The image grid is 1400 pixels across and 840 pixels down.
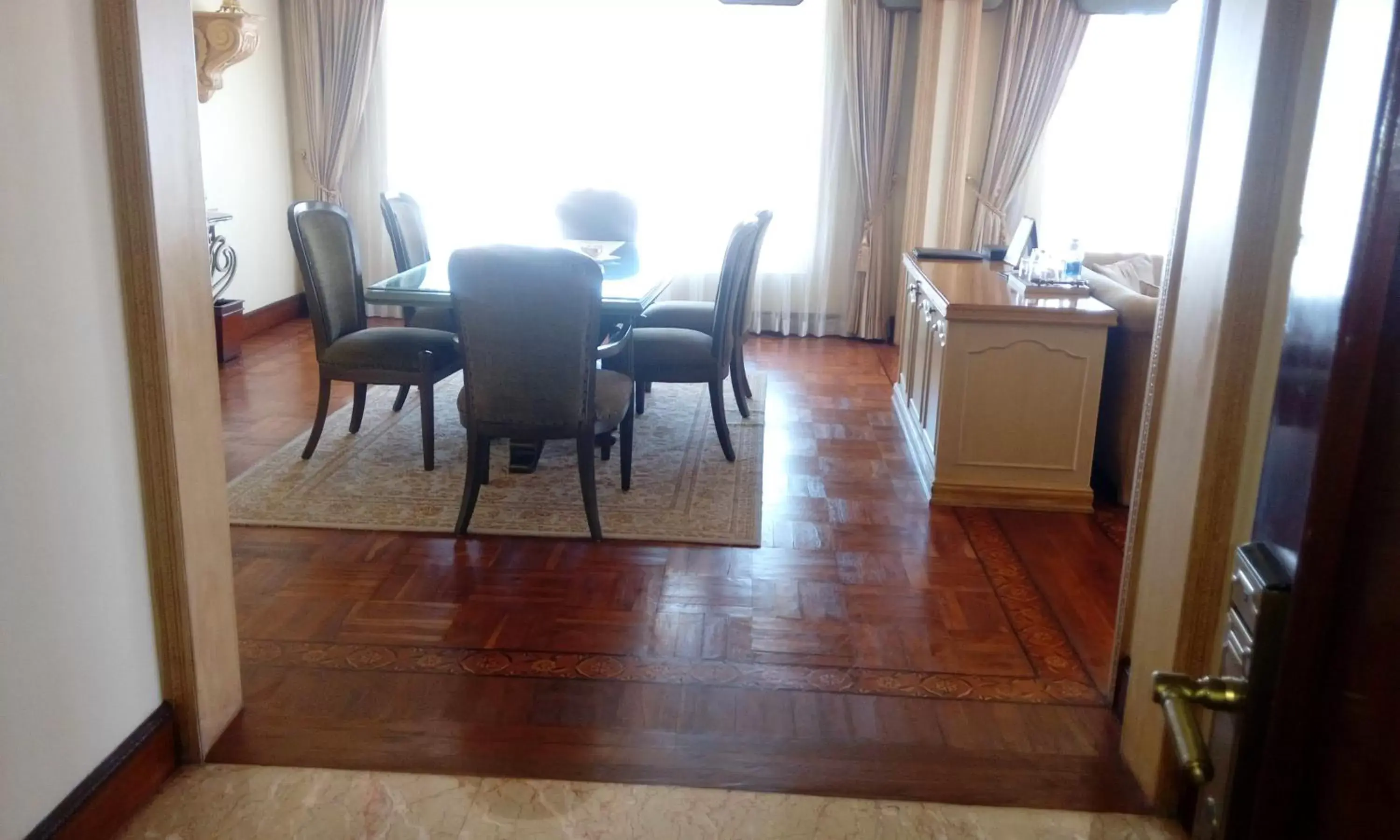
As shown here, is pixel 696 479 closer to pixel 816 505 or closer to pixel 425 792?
pixel 816 505

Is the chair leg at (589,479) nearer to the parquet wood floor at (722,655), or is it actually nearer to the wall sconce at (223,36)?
the parquet wood floor at (722,655)

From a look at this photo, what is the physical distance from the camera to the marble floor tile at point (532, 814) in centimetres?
187

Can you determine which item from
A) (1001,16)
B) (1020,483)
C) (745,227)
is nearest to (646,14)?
(1001,16)

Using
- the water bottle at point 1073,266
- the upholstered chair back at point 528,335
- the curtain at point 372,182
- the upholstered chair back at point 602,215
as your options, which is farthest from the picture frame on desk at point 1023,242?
the curtain at point 372,182

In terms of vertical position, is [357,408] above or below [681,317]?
below

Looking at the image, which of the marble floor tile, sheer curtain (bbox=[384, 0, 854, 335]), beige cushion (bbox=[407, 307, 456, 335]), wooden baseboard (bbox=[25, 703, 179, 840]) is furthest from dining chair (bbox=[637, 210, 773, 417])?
wooden baseboard (bbox=[25, 703, 179, 840])

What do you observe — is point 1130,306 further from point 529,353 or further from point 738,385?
point 529,353

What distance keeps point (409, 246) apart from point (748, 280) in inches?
70.9

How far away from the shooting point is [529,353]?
10.2 ft

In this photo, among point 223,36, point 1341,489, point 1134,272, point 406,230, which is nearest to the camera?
point 1341,489

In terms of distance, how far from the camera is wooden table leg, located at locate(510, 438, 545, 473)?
3846mm

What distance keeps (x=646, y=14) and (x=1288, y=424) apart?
6.39 m

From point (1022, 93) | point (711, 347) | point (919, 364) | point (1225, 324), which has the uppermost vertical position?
point (1022, 93)

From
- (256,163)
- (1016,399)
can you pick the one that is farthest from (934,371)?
(256,163)
